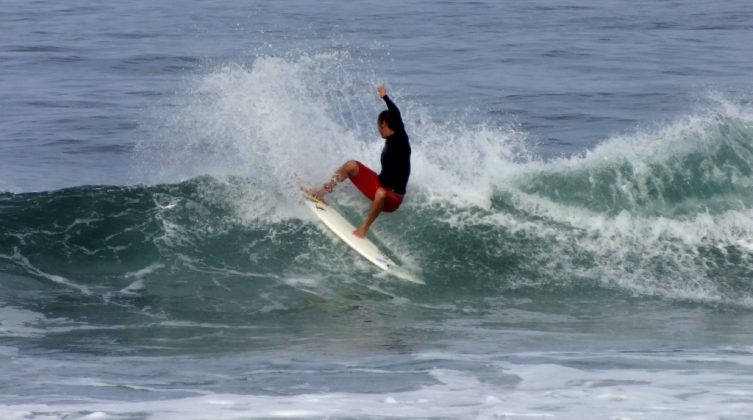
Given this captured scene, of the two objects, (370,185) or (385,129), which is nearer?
(385,129)

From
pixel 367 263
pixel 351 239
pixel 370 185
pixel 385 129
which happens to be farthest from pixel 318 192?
pixel 385 129

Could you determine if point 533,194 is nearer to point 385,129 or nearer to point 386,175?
point 386,175

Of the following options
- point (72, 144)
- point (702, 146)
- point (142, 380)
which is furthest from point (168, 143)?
point (142, 380)

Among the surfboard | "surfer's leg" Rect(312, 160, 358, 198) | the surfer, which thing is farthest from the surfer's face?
the surfboard

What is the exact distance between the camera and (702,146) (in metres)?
14.0

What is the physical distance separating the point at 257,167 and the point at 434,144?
8.91ft

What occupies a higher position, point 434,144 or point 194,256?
point 434,144

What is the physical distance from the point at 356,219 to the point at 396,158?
1.27m

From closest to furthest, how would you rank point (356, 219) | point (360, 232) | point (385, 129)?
point (385, 129)
point (360, 232)
point (356, 219)

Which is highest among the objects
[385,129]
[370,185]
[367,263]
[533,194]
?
[385,129]

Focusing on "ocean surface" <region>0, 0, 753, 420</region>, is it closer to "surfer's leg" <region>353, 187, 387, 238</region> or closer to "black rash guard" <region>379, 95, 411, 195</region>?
"surfer's leg" <region>353, 187, 387, 238</region>

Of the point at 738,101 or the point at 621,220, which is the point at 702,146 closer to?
the point at 621,220

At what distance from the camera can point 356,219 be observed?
1208cm

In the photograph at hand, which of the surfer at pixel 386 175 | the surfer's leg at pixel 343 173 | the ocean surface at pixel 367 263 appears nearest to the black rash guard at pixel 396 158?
the surfer at pixel 386 175
